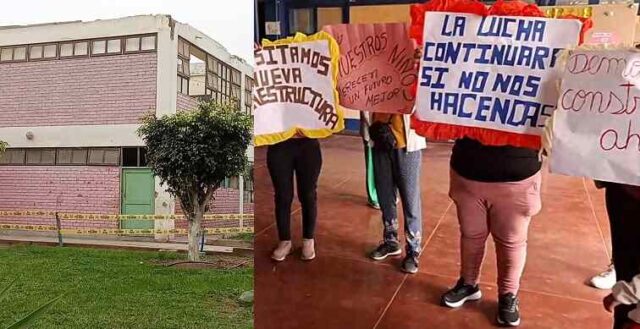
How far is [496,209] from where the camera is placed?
914 mm

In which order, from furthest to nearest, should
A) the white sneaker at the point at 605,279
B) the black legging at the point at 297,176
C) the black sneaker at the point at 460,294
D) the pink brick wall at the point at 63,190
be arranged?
the pink brick wall at the point at 63,190 → the black legging at the point at 297,176 → the black sneaker at the point at 460,294 → the white sneaker at the point at 605,279

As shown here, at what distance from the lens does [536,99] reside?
825mm

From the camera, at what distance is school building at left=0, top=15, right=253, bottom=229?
1.17 meters

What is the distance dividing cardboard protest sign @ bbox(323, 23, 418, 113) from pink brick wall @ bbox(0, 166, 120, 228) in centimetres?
57

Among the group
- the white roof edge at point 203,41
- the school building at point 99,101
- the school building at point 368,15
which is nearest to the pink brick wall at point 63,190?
the school building at point 99,101

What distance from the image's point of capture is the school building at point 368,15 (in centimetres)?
79

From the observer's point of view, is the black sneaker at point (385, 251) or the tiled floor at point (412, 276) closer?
the tiled floor at point (412, 276)

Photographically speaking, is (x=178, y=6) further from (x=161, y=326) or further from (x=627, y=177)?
(x=627, y=177)

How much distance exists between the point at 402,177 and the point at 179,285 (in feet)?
2.03

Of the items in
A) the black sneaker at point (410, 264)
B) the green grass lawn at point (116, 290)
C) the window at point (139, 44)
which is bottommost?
the green grass lawn at point (116, 290)

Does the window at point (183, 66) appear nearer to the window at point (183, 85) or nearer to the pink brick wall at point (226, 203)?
the window at point (183, 85)

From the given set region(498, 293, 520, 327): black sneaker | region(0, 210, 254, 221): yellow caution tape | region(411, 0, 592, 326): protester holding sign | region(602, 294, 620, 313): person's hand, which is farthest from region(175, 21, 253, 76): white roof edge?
region(602, 294, 620, 313): person's hand

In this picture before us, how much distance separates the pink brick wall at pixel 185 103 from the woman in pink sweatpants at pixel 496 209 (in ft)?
1.73

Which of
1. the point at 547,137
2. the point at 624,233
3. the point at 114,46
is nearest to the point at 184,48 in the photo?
the point at 114,46
